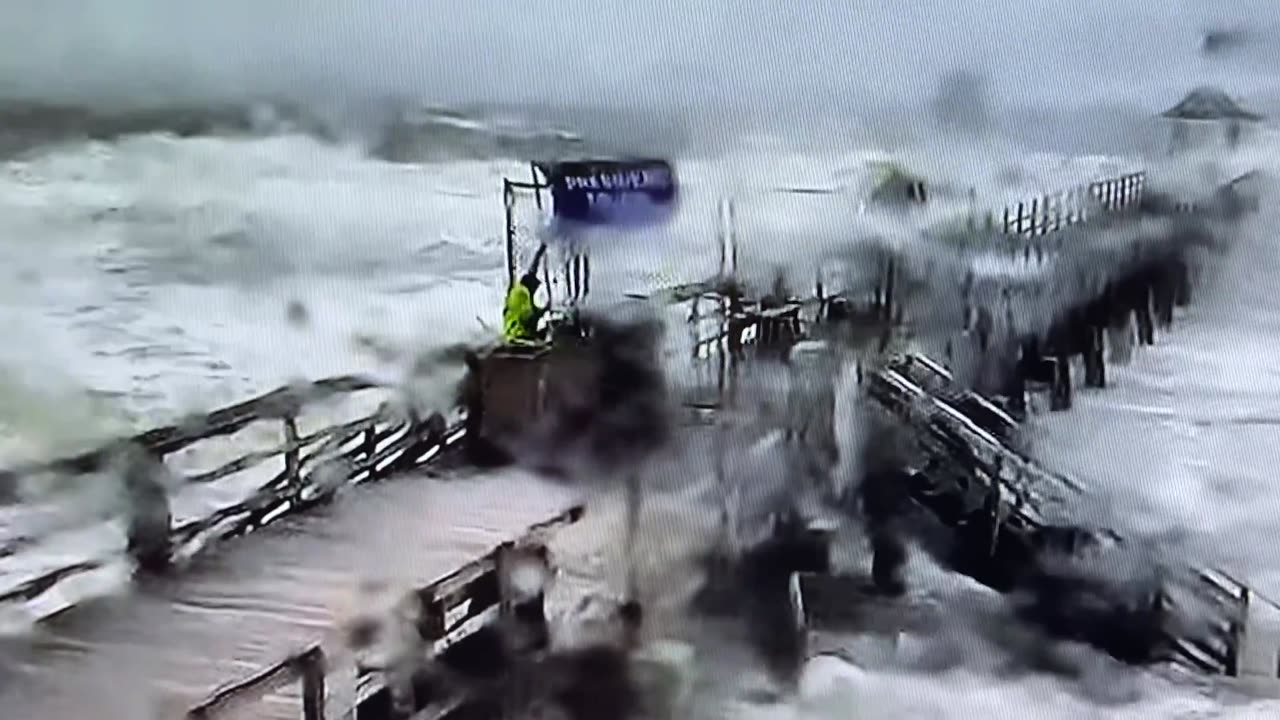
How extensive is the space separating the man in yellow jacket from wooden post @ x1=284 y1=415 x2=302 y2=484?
0.15 m

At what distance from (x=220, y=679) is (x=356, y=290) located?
26cm

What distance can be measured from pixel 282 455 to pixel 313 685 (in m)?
0.15

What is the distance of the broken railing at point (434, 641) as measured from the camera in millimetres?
1067

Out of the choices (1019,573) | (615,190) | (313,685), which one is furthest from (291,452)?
(1019,573)

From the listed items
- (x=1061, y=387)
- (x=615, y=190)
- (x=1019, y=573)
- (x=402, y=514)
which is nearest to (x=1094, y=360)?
(x=1061, y=387)

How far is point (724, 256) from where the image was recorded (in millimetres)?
1094

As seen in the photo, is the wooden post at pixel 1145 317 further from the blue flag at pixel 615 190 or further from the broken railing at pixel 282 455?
the broken railing at pixel 282 455

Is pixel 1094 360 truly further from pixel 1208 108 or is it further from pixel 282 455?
pixel 282 455

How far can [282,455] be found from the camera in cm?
111

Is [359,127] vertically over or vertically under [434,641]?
over

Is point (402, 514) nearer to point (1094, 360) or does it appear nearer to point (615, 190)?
point (615, 190)

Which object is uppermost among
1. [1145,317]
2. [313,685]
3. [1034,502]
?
[1145,317]

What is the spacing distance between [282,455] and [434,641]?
158 millimetres

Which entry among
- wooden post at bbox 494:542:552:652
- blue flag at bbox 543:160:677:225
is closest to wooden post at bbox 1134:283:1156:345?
blue flag at bbox 543:160:677:225
